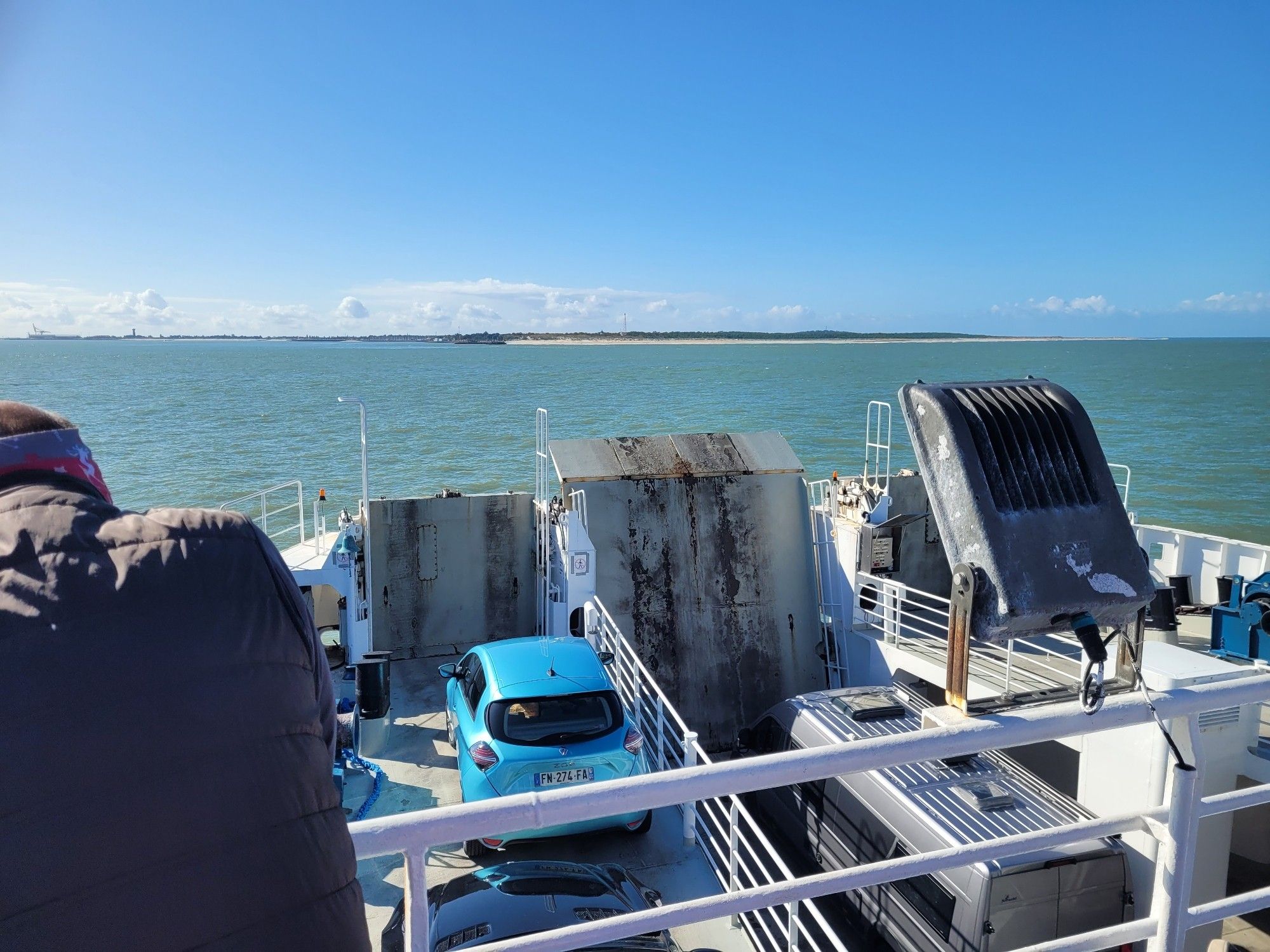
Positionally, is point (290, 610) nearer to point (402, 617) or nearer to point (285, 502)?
point (402, 617)

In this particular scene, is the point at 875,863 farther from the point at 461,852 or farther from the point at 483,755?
the point at 461,852

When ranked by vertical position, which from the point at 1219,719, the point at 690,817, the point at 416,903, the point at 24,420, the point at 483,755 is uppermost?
the point at 24,420

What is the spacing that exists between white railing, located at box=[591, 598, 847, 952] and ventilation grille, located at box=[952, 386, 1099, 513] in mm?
2361

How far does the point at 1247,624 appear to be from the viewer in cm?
1013

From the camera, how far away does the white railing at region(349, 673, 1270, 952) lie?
61.6 inches

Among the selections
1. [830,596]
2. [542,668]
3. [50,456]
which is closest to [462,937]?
[542,668]

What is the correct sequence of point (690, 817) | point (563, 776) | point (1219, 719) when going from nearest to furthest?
1. point (1219, 719)
2. point (563, 776)
3. point (690, 817)

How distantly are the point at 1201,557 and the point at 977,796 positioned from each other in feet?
38.0

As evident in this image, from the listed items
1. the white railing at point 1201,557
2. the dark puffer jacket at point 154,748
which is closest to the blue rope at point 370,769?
the dark puffer jacket at point 154,748

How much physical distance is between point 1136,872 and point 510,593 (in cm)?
861

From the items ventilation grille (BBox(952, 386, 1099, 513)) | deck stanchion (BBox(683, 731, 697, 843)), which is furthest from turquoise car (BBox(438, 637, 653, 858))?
ventilation grille (BBox(952, 386, 1099, 513))

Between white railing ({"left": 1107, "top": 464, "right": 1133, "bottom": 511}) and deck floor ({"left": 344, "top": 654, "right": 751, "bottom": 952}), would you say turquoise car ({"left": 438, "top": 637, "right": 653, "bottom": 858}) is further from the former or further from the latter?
white railing ({"left": 1107, "top": 464, "right": 1133, "bottom": 511})

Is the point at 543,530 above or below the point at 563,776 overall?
above

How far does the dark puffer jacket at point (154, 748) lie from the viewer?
1039mm
